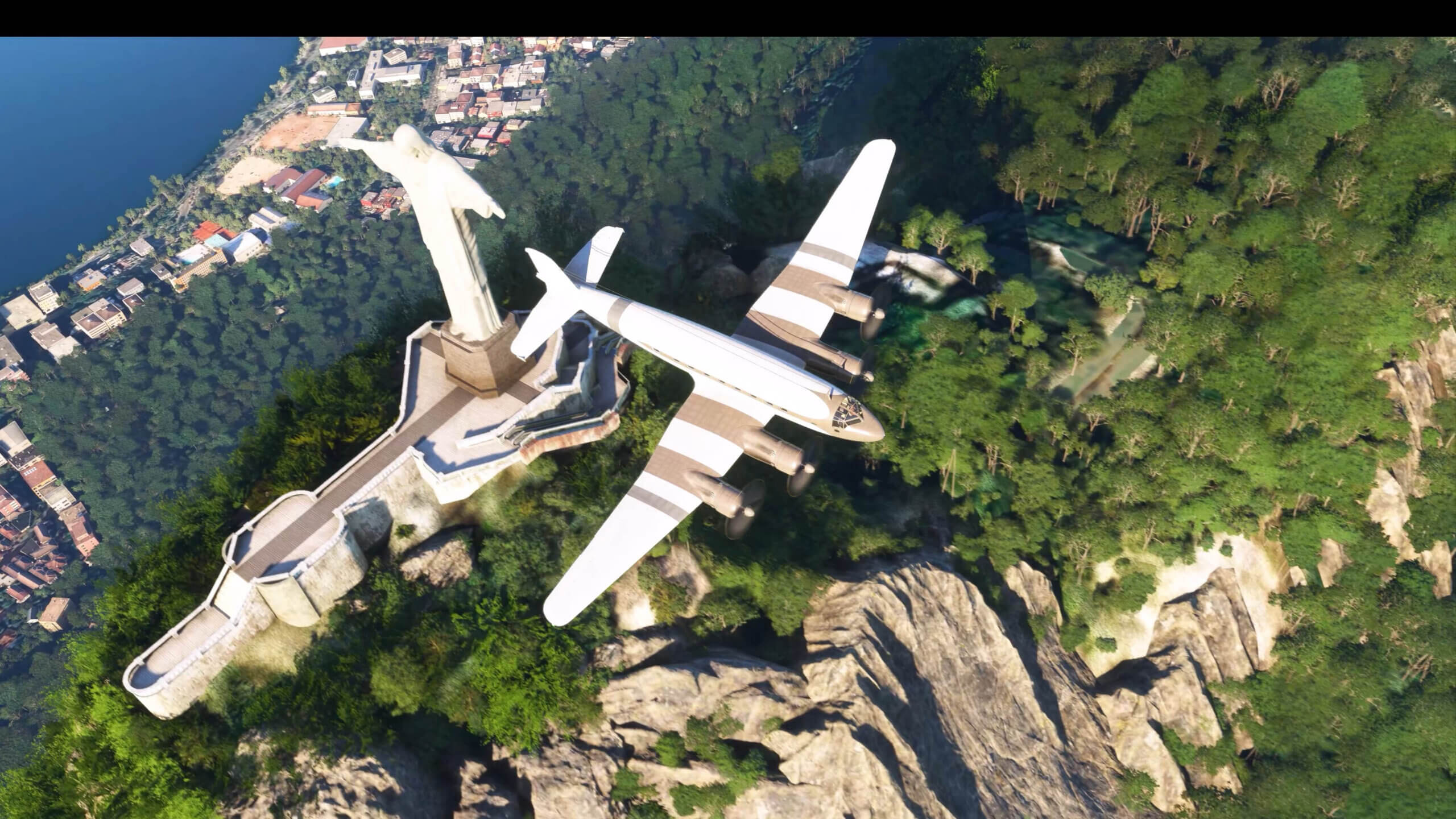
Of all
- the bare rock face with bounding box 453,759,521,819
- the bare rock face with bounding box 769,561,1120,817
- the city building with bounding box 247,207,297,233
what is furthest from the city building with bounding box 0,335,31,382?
the bare rock face with bounding box 769,561,1120,817

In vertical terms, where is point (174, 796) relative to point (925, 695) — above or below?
above

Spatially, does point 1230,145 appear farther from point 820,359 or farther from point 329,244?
point 329,244

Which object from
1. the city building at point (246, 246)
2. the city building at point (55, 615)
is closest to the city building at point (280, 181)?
the city building at point (246, 246)

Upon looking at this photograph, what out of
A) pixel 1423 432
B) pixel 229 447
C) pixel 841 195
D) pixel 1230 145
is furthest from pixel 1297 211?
pixel 229 447

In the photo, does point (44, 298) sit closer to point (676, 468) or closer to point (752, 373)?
point (676, 468)

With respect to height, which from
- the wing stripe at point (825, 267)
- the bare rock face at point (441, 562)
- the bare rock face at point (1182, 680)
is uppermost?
the wing stripe at point (825, 267)

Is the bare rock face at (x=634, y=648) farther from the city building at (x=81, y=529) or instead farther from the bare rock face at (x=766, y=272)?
the city building at (x=81, y=529)
